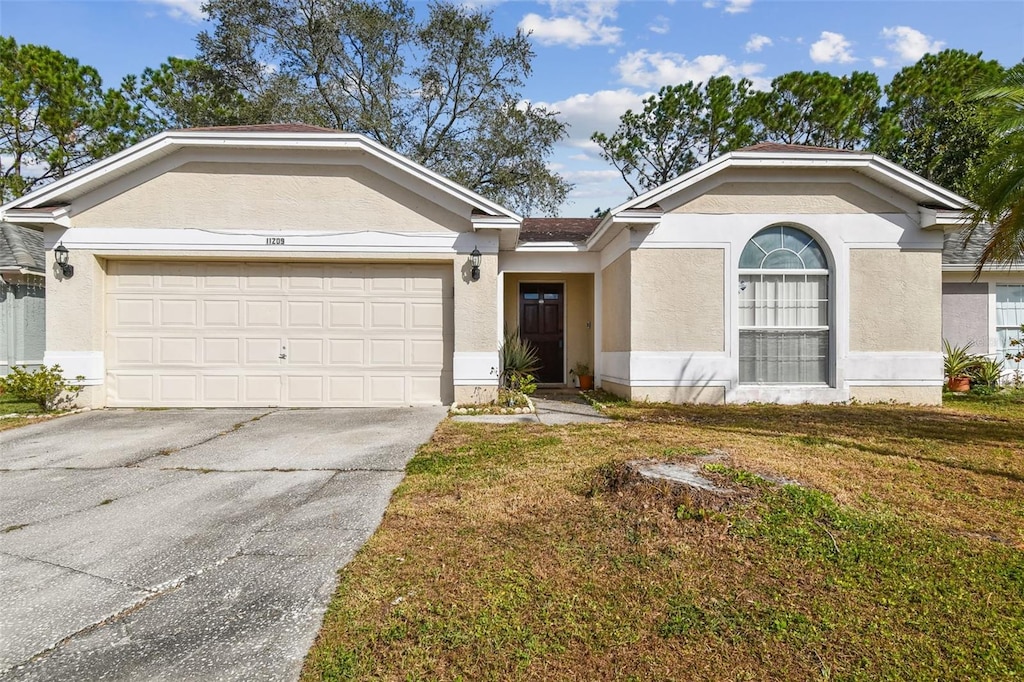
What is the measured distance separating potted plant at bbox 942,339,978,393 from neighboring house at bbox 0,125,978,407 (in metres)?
2.71

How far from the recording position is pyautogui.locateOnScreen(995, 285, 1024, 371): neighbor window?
12.5 meters

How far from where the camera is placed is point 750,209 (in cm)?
978

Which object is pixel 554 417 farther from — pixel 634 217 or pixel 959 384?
pixel 959 384

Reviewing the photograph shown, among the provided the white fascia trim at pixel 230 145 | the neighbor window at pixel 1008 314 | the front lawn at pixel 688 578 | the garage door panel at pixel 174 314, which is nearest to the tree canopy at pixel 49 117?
the white fascia trim at pixel 230 145

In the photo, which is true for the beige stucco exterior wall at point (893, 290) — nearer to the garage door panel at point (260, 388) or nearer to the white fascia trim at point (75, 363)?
the garage door panel at point (260, 388)

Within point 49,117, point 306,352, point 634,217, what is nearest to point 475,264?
point 634,217

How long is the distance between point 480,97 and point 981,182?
1854 centimetres

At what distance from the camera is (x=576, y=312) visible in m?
12.9

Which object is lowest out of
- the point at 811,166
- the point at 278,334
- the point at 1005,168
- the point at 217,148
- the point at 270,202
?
the point at 278,334

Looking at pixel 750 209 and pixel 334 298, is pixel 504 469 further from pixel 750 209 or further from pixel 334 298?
pixel 750 209

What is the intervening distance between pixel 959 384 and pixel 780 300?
5408 mm

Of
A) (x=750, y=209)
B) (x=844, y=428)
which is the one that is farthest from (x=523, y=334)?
(x=844, y=428)

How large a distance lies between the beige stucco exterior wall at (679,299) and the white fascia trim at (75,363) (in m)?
8.93

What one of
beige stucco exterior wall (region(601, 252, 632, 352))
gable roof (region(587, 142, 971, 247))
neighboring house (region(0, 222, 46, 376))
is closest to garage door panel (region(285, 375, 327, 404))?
beige stucco exterior wall (region(601, 252, 632, 352))
